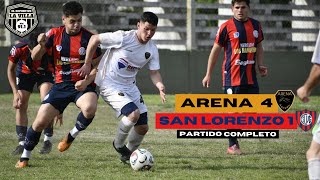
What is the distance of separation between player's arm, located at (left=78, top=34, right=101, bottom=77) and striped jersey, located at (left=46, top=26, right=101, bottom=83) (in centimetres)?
29

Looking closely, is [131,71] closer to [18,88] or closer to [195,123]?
[18,88]

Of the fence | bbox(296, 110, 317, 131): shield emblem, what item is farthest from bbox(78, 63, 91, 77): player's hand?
the fence

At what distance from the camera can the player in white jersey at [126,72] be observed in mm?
9586

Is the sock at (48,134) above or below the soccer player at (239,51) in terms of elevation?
below

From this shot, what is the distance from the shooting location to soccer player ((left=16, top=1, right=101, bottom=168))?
31.7 ft

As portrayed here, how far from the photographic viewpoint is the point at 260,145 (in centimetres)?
1224

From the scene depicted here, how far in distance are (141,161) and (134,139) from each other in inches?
32.6

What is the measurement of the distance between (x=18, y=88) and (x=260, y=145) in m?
3.69

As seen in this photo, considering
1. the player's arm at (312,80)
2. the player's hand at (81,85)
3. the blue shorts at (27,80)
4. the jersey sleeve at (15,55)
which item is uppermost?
the player's arm at (312,80)

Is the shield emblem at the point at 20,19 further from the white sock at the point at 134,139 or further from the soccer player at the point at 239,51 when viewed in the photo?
the white sock at the point at 134,139

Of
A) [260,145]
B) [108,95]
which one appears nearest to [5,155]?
[108,95]

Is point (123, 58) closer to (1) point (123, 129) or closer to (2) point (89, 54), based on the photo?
(2) point (89, 54)

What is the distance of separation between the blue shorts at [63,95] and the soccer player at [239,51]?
214 centimetres

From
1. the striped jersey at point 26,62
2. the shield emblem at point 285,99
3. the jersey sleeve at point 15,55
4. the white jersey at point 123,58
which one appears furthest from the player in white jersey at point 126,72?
the shield emblem at point 285,99
